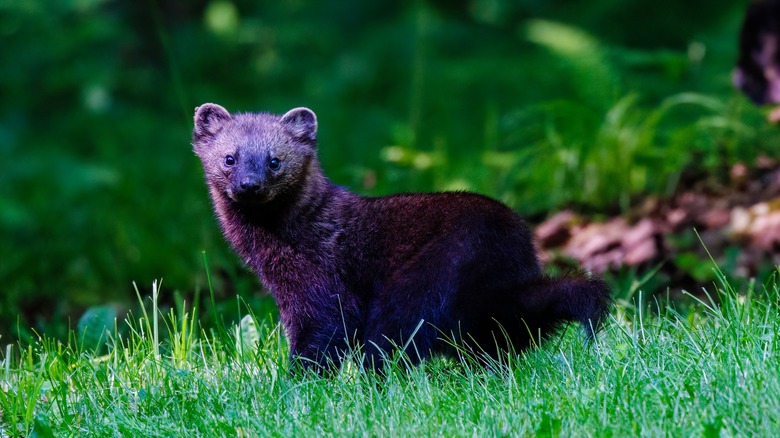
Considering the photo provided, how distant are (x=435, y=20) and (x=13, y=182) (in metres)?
5.54

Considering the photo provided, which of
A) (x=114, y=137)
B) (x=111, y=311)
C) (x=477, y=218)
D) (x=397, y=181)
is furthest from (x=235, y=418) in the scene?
(x=114, y=137)

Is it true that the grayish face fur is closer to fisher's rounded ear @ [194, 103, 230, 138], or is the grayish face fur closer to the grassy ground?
fisher's rounded ear @ [194, 103, 230, 138]

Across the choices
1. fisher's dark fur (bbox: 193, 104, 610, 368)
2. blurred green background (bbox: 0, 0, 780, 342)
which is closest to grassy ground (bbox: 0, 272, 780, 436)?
fisher's dark fur (bbox: 193, 104, 610, 368)

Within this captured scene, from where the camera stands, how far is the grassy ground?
12.0 ft

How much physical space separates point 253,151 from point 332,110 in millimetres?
7130

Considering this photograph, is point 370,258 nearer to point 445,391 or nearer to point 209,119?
point 445,391

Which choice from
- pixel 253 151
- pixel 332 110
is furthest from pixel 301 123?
pixel 332 110

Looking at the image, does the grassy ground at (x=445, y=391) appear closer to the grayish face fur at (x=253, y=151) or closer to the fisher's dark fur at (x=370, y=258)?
the fisher's dark fur at (x=370, y=258)

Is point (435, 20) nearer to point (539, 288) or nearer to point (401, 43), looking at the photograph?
point (401, 43)

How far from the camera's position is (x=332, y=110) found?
1215 cm

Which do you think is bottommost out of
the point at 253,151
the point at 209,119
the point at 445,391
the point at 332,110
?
the point at 445,391

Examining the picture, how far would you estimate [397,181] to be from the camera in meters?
8.46

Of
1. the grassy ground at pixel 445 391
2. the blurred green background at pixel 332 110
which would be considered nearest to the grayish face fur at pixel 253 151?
the grassy ground at pixel 445 391

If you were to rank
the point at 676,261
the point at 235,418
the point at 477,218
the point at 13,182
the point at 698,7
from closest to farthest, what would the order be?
the point at 235,418 < the point at 477,218 < the point at 676,261 < the point at 13,182 < the point at 698,7
